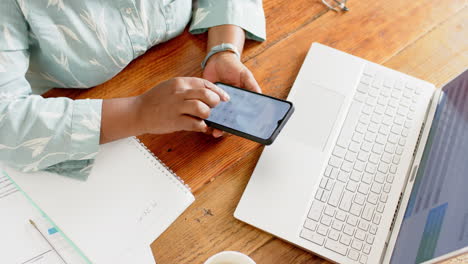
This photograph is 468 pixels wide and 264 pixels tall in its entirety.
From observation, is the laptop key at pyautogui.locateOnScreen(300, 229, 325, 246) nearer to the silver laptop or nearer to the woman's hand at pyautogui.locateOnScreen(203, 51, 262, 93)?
the silver laptop

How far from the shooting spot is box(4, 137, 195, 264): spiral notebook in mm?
542

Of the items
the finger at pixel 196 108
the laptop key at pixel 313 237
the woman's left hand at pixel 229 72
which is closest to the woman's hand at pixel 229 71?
the woman's left hand at pixel 229 72

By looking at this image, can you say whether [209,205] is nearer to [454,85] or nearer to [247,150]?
[247,150]

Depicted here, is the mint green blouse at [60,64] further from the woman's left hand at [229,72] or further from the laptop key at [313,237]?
the laptop key at [313,237]

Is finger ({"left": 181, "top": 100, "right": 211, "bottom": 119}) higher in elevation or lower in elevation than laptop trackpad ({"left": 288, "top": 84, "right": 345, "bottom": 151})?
higher

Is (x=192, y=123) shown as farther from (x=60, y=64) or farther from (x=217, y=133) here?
(x=60, y=64)

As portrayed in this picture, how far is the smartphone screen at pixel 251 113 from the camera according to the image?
587 millimetres

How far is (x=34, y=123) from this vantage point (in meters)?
0.57

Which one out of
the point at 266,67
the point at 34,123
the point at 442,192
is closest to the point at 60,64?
the point at 34,123

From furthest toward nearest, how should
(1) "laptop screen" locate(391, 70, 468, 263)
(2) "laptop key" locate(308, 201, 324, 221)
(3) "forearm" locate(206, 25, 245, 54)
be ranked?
(3) "forearm" locate(206, 25, 245, 54), (2) "laptop key" locate(308, 201, 324, 221), (1) "laptop screen" locate(391, 70, 468, 263)

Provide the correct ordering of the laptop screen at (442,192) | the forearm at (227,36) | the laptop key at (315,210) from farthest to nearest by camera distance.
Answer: the forearm at (227,36) → the laptop key at (315,210) → the laptop screen at (442,192)

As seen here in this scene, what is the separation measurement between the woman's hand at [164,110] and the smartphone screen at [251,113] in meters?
0.02

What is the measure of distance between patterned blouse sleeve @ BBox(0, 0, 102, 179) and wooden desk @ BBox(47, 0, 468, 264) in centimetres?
8

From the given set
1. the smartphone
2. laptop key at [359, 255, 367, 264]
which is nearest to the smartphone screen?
the smartphone
